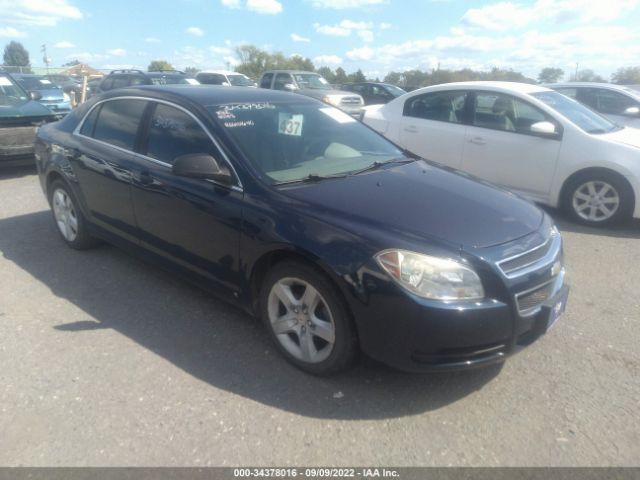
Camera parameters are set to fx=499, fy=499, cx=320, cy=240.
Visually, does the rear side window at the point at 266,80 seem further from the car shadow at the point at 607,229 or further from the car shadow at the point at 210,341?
the car shadow at the point at 210,341

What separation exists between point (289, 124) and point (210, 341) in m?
1.67

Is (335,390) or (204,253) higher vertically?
(204,253)

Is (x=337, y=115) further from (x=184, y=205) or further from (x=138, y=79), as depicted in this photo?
(x=138, y=79)

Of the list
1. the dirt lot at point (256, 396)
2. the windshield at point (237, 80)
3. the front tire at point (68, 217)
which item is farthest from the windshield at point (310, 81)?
the dirt lot at point (256, 396)

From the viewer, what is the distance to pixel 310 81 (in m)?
18.1

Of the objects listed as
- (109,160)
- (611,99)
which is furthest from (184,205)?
(611,99)

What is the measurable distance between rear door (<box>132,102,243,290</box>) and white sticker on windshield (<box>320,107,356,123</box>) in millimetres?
1162

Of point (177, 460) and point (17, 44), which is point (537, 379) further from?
point (17, 44)

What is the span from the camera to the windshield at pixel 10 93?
920 cm

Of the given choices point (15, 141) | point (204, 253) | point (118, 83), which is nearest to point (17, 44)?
point (118, 83)

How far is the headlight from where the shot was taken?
8.20 feet

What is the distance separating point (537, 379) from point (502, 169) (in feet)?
12.9

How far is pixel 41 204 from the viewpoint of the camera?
22.0 ft

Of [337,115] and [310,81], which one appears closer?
[337,115]
